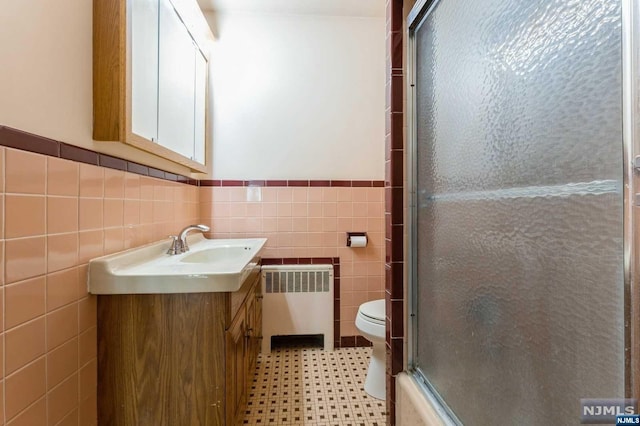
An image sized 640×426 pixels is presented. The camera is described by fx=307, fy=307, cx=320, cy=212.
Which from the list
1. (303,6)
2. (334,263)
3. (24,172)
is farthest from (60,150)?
(303,6)

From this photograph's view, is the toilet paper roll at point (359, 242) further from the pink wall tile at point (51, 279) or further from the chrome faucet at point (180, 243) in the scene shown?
the pink wall tile at point (51, 279)

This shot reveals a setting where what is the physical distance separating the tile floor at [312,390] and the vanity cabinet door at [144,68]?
4.80 feet

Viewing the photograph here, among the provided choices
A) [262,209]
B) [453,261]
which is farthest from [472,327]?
[262,209]

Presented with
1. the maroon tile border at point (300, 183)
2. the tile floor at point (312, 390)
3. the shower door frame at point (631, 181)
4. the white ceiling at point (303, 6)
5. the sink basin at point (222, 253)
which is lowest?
the tile floor at point (312, 390)

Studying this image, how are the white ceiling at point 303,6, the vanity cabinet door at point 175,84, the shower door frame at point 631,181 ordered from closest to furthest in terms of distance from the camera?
the shower door frame at point 631,181, the vanity cabinet door at point 175,84, the white ceiling at point 303,6

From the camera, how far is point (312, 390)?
1.78m

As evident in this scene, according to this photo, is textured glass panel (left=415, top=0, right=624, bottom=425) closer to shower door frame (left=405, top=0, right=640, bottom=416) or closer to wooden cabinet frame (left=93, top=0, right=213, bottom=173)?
shower door frame (left=405, top=0, right=640, bottom=416)

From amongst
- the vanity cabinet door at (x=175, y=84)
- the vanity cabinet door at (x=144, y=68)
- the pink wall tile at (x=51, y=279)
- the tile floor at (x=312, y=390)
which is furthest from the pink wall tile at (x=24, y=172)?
the tile floor at (x=312, y=390)

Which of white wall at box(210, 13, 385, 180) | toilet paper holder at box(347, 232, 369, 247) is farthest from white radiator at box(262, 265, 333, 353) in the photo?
white wall at box(210, 13, 385, 180)

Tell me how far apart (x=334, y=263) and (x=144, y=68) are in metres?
1.68

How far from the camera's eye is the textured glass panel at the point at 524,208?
0.46 meters

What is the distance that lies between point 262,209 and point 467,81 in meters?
1.75

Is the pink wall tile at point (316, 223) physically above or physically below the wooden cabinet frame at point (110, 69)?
below

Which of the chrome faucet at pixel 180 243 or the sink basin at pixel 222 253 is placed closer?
the chrome faucet at pixel 180 243
